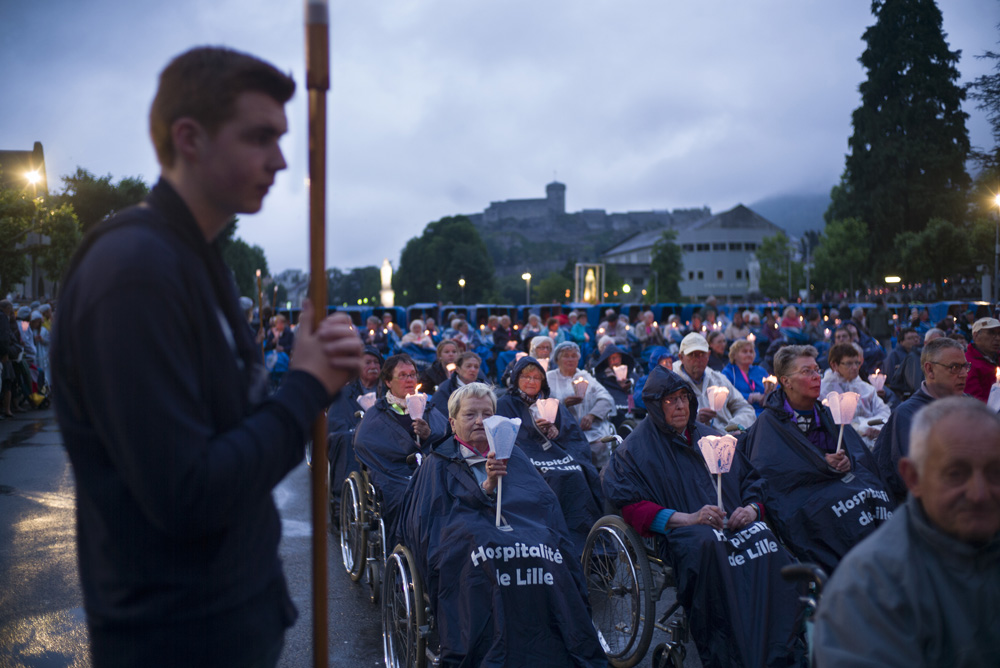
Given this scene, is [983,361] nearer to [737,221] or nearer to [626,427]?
[626,427]

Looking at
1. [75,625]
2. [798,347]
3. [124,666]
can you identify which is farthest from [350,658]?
[124,666]

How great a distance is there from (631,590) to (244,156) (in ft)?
12.5

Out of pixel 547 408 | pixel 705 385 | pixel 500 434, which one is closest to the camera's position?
pixel 500 434

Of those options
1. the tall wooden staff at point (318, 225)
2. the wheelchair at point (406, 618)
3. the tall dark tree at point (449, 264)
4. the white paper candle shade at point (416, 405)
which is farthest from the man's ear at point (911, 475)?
the tall dark tree at point (449, 264)

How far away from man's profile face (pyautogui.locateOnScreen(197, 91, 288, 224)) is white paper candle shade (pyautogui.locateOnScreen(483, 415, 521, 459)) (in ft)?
9.20

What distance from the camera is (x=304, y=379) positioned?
1.52m

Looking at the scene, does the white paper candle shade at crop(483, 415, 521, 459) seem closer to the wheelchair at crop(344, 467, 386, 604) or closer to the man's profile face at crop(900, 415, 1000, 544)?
the wheelchair at crop(344, 467, 386, 604)

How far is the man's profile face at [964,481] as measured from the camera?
2.04 metres

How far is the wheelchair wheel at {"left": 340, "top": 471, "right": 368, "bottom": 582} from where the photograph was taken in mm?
6288

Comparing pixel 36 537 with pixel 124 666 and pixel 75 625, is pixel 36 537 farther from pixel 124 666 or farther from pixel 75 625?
pixel 124 666

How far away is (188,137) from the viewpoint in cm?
149

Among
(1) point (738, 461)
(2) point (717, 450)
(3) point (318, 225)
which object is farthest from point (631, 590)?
(3) point (318, 225)

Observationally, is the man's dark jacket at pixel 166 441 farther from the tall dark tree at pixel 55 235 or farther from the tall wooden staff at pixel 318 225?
the tall dark tree at pixel 55 235

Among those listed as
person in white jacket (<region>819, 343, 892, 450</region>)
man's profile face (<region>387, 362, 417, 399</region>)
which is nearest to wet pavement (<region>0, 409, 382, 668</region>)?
man's profile face (<region>387, 362, 417, 399</region>)
